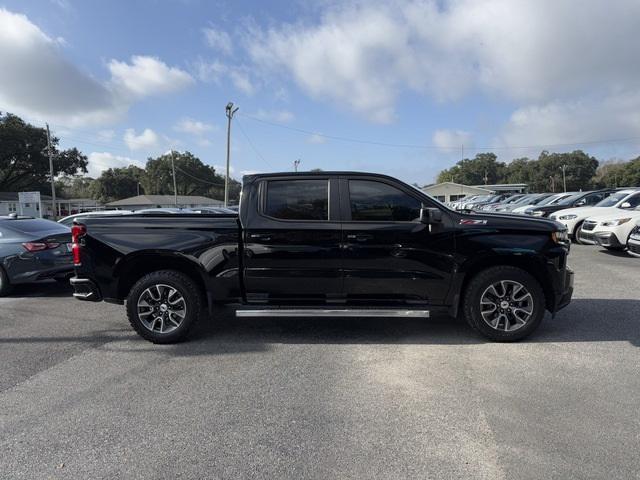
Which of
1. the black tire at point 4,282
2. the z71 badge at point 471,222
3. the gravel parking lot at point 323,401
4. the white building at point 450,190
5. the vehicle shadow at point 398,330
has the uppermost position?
the white building at point 450,190

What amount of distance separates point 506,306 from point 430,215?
1.35m

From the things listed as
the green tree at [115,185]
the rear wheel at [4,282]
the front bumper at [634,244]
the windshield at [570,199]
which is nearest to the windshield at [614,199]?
the windshield at [570,199]

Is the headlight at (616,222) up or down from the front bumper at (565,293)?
up

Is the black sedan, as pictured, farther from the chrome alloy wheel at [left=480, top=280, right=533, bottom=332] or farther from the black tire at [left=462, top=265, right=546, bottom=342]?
the chrome alloy wheel at [left=480, top=280, right=533, bottom=332]

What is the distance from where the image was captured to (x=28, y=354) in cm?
489

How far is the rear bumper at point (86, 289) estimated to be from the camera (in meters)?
5.20

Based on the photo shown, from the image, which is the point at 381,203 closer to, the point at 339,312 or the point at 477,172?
the point at 339,312

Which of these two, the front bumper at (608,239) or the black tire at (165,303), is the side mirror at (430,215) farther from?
the front bumper at (608,239)

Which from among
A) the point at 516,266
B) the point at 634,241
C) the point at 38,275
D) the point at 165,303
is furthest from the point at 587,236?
the point at 38,275

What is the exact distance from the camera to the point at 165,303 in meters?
5.12

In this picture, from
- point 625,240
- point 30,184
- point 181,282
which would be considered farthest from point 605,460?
point 30,184

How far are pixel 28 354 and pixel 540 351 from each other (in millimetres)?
5490

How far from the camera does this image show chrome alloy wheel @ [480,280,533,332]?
4977 mm

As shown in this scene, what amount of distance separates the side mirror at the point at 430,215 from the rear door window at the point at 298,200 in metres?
1.05
